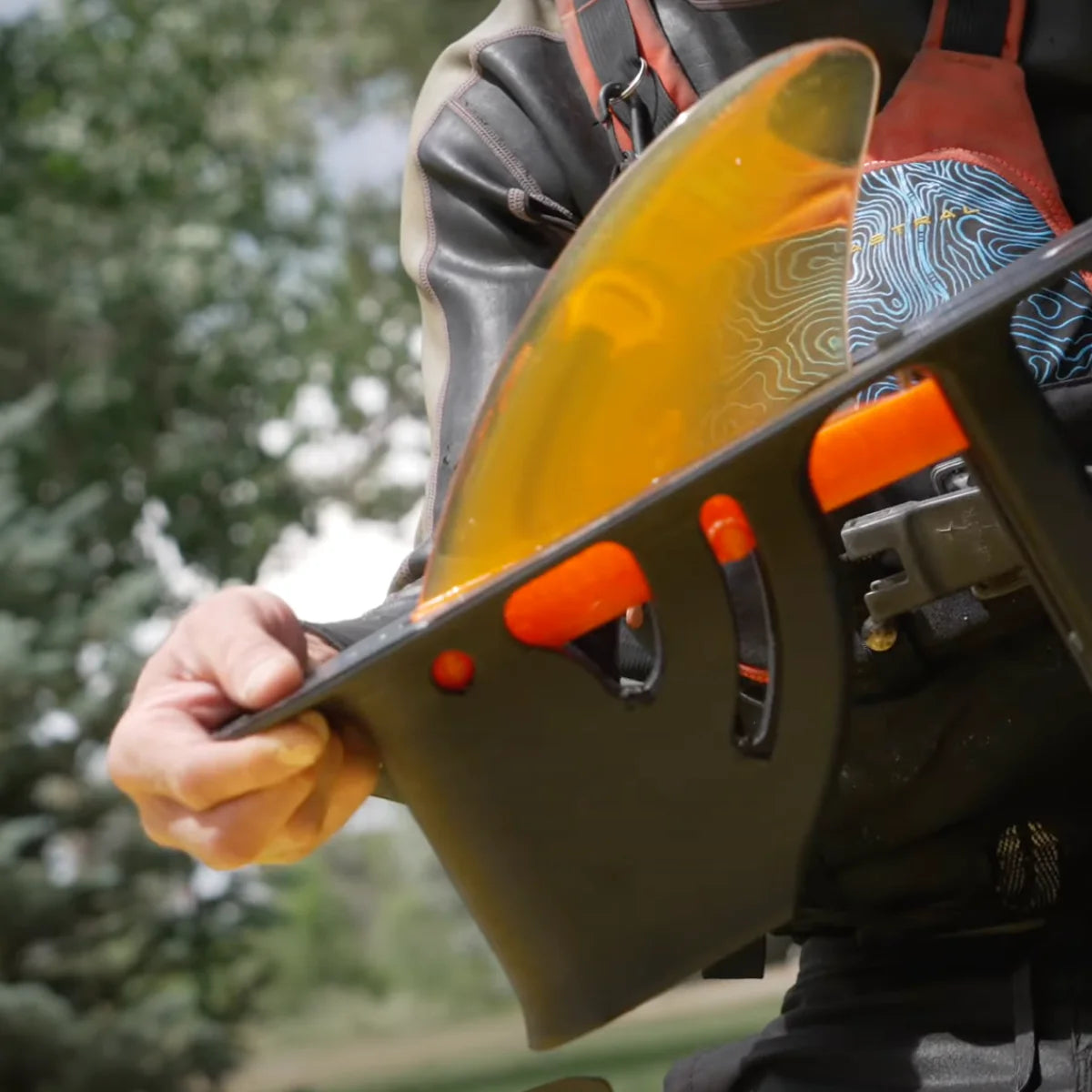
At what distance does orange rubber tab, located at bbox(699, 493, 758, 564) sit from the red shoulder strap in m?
0.59

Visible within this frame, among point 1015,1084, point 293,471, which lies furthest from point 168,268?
point 1015,1084

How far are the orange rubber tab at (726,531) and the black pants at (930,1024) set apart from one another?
0.51 meters

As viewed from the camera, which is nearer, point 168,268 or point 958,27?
point 958,27

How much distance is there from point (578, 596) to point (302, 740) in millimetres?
160

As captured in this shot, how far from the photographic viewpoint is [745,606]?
1.16 meters

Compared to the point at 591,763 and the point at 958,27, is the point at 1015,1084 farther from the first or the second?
the point at 958,27

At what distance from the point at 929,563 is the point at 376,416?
12.7 meters

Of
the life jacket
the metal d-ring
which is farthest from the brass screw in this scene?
the metal d-ring

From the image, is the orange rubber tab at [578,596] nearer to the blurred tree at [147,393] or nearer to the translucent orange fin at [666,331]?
the translucent orange fin at [666,331]

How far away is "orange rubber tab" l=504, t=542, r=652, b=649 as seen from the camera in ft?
2.77

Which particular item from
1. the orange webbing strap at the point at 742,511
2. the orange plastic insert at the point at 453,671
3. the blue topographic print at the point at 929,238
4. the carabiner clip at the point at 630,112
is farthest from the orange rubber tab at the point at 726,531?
the carabiner clip at the point at 630,112

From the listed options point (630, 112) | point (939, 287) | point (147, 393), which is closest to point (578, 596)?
point (939, 287)

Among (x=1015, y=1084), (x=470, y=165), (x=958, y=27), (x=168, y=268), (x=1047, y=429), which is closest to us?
(x=1047, y=429)

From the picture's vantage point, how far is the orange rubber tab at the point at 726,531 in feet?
2.71
